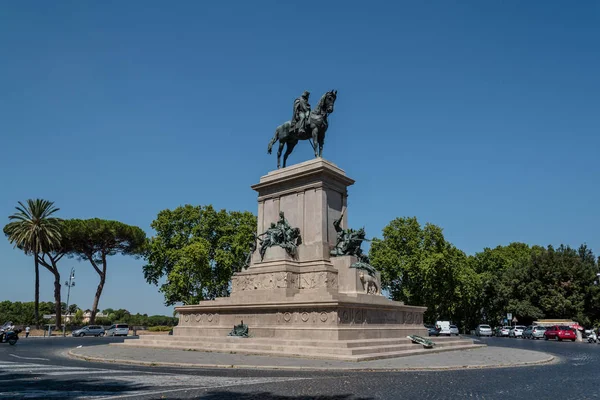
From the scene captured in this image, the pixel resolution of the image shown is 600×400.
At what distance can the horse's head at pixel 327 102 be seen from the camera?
27.4 metres

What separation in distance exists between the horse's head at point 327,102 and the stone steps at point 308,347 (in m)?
12.2

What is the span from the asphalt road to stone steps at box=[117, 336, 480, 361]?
3.82 meters

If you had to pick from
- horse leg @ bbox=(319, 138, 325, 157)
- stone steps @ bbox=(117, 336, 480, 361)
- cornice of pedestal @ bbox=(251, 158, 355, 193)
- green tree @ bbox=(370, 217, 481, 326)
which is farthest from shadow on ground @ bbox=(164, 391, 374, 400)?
green tree @ bbox=(370, 217, 481, 326)

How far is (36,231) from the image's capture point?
59.8 meters

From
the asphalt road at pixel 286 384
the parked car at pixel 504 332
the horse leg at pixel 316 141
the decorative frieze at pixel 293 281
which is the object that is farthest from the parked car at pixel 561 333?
the asphalt road at pixel 286 384

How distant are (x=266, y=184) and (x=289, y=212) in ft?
7.72

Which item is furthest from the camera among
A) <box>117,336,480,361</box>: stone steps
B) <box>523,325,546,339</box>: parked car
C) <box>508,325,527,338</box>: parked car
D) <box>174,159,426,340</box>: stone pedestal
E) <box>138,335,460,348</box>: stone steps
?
<box>508,325,527,338</box>: parked car

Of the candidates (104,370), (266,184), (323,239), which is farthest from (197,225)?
(104,370)

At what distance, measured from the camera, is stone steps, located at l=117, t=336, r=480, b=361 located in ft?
58.0

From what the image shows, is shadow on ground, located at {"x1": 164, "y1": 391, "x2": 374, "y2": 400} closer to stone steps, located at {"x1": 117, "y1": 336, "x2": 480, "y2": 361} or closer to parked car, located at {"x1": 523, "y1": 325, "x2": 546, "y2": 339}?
stone steps, located at {"x1": 117, "y1": 336, "x2": 480, "y2": 361}

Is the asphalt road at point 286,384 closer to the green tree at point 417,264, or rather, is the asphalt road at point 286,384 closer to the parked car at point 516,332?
the green tree at point 417,264

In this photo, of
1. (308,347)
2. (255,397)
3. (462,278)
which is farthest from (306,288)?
(462,278)

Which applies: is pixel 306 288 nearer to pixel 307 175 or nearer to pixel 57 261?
pixel 307 175

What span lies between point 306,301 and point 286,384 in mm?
10064
